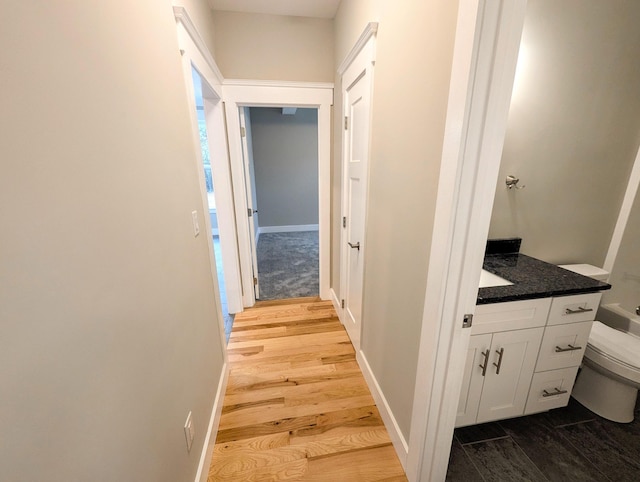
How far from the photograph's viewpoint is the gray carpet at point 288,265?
126 inches

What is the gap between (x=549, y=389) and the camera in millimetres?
1490

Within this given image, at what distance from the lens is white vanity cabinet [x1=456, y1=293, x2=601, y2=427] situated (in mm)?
1286

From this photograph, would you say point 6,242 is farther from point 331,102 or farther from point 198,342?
point 331,102

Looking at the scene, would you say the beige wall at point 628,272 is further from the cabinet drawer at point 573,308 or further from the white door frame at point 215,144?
the white door frame at point 215,144

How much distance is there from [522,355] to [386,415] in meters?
0.80

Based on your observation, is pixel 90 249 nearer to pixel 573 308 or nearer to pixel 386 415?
pixel 386 415

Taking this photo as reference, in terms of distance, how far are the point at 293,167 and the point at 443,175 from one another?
16.0 ft

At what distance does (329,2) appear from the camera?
78.2 inches

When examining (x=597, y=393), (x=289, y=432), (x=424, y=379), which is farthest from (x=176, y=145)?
(x=597, y=393)

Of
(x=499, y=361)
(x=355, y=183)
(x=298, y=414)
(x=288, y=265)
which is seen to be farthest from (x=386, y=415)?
(x=288, y=265)

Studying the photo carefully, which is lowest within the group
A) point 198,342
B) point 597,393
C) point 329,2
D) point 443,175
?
point 597,393

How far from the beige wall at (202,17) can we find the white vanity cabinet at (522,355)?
2.16m

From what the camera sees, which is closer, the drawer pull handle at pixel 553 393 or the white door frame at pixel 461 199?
the white door frame at pixel 461 199

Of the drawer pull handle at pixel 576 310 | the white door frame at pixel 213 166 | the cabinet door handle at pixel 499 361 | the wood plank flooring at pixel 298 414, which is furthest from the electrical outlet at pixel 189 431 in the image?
the drawer pull handle at pixel 576 310
